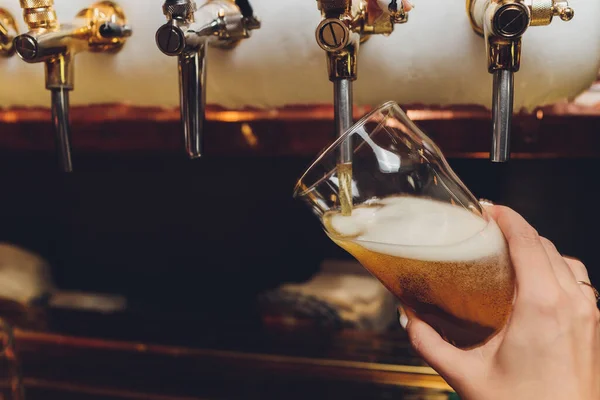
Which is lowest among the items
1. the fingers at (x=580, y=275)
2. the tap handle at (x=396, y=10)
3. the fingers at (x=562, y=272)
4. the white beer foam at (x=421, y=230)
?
the fingers at (x=580, y=275)

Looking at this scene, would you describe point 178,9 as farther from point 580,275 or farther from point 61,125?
point 580,275

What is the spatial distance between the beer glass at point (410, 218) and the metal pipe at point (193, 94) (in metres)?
0.16

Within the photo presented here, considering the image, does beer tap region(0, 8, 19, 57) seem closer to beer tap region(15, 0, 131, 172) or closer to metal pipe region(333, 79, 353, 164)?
beer tap region(15, 0, 131, 172)

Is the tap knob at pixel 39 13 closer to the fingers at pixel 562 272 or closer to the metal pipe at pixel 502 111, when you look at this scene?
the metal pipe at pixel 502 111

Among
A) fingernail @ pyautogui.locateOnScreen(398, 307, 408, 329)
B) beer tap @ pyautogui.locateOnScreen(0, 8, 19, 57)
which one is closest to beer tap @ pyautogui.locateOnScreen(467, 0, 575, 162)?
fingernail @ pyautogui.locateOnScreen(398, 307, 408, 329)

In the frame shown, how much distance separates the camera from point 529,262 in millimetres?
557

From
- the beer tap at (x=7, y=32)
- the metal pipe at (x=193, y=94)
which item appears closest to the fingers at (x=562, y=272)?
the metal pipe at (x=193, y=94)

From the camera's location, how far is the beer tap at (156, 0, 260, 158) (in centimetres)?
62

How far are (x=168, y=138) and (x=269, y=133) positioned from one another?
7.4 inches

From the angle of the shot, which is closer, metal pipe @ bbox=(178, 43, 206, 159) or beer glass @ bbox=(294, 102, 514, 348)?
beer glass @ bbox=(294, 102, 514, 348)

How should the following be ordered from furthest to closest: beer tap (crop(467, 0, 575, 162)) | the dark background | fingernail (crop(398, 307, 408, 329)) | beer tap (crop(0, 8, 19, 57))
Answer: the dark background < beer tap (crop(0, 8, 19, 57)) < fingernail (crop(398, 307, 408, 329)) < beer tap (crop(467, 0, 575, 162))

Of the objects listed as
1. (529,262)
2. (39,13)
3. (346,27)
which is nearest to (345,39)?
(346,27)

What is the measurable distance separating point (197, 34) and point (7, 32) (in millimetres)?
349

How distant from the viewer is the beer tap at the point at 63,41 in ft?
2.22
